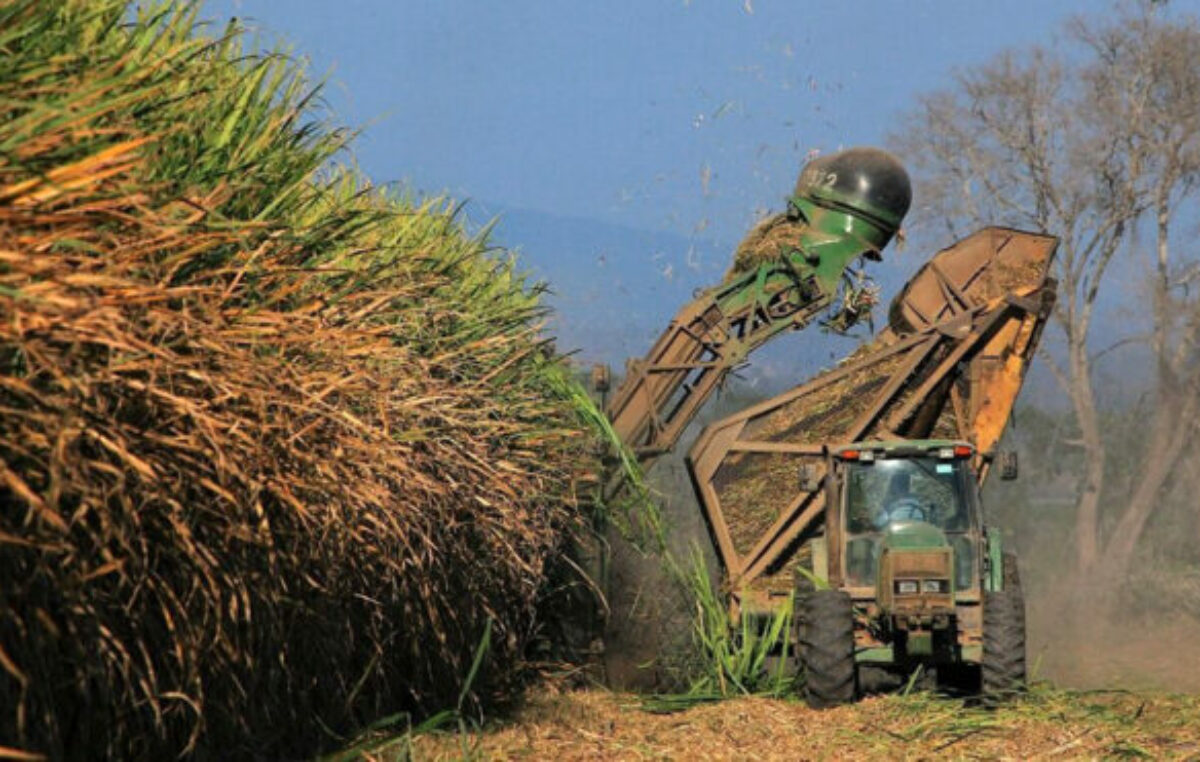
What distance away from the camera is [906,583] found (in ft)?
44.8

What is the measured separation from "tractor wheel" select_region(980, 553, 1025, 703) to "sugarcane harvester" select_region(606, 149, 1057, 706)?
0.05ft

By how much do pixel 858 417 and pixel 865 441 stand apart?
1.44ft

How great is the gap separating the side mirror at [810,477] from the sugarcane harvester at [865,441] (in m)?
0.01

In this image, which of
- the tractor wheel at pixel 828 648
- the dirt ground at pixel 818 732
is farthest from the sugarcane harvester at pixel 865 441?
the dirt ground at pixel 818 732

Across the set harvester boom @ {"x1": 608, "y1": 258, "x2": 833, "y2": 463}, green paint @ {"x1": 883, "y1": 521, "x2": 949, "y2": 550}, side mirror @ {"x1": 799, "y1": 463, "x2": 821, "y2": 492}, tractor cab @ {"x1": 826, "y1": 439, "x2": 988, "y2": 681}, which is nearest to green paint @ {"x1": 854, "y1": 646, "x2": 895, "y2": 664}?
tractor cab @ {"x1": 826, "y1": 439, "x2": 988, "y2": 681}

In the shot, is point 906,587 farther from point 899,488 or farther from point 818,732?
point 818,732

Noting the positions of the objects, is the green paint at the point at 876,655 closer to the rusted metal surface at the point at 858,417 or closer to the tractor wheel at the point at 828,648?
the tractor wheel at the point at 828,648

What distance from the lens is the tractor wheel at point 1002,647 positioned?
13648mm

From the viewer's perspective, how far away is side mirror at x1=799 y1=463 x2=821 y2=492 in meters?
14.3

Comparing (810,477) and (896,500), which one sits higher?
(810,477)

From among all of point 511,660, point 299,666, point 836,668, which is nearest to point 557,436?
point 511,660

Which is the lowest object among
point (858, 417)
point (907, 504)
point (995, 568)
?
point (995, 568)

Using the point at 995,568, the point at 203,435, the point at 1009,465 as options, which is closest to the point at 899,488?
the point at 1009,465

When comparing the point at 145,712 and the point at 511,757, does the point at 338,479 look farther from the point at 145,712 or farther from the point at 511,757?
the point at 511,757
